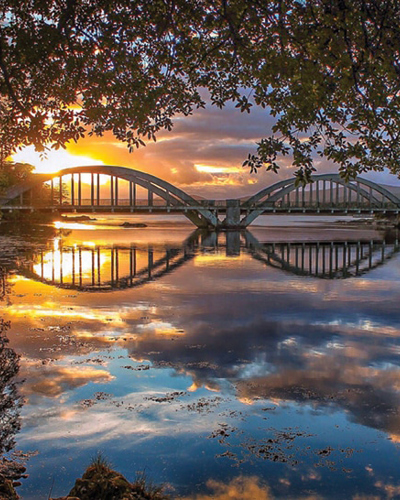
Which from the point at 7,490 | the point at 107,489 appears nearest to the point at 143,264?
the point at 7,490

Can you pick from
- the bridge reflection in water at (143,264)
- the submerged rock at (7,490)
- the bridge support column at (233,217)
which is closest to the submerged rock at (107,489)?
the submerged rock at (7,490)

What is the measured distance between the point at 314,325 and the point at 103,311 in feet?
22.6

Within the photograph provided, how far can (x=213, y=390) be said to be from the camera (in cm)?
995

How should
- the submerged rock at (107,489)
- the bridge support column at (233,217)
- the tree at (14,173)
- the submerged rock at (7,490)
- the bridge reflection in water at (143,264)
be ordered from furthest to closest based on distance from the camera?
the bridge support column at (233,217), the tree at (14,173), the bridge reflection in water at (143,264), the submerged rock at (7,490), the submerged rock at (107,489)

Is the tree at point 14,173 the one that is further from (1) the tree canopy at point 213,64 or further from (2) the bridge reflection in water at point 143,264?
(1) the tree canopy at point 213,64

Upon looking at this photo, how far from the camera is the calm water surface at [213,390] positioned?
700 centimetres

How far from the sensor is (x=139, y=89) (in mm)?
12242

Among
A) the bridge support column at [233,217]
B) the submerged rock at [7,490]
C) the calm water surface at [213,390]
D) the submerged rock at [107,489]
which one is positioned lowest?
the calm water surface at [213,390]

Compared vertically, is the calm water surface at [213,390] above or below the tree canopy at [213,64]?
below

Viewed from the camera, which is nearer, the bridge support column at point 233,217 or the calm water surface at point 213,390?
the calm water surface at point 213,390

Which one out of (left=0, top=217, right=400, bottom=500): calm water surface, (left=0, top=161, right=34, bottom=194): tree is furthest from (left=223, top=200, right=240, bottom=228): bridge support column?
(left=0, top=217, right=400, bottom=500): calm water surface

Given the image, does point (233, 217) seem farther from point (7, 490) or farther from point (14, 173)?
point (7, 490)

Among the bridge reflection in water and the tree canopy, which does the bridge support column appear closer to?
the bridge reflection in water

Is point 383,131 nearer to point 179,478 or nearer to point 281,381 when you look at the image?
point 281,381
